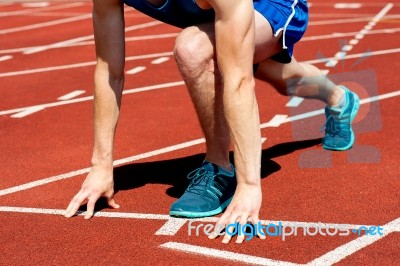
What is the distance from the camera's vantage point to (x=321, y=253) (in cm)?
340

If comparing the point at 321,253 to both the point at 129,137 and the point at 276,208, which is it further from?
the point at 129,137

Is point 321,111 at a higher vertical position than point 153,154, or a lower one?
lower

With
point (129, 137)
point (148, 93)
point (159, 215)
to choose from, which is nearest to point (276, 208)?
point (159, 215)

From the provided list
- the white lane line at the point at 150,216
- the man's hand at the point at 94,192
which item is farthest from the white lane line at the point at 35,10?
the man's hand at the point at 94,192

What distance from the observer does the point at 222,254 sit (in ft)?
11.1

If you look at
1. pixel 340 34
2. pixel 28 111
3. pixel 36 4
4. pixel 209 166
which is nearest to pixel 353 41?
pixel 340 34

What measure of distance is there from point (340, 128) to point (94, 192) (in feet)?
6.16

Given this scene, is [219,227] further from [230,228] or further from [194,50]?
[194,50]

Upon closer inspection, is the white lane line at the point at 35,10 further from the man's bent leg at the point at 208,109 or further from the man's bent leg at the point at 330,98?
the man's bent leg at the point at 208,109

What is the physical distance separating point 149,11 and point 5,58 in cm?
574

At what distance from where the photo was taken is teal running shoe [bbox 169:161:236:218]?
12.7ft

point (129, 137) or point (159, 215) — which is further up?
point (159, 215)

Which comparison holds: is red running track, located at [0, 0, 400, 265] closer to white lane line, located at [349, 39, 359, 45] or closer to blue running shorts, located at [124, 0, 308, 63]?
white lane line, located at [349, 39, 359, 45]

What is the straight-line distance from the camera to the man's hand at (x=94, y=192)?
395 cm
